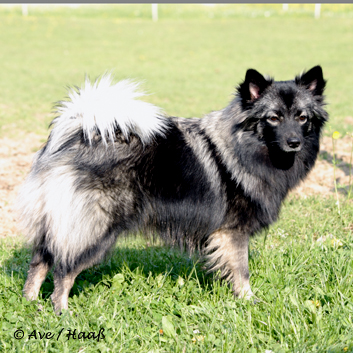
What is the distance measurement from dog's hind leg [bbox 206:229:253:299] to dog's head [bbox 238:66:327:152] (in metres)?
0.78

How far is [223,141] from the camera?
11.1ft

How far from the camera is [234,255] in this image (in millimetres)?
3312

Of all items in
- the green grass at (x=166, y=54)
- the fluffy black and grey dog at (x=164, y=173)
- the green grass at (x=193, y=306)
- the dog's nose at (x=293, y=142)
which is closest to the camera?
the green grass at (x=193, y=306)

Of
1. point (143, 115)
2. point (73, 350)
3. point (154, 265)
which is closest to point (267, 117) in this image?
point (143, 115)

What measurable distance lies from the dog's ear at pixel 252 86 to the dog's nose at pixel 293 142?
44cm

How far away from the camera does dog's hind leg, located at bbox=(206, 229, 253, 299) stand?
130 inches

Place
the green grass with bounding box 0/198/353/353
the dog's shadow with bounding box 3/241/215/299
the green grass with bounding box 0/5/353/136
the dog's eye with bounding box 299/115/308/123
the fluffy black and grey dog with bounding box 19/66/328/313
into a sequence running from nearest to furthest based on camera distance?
the green grass with bounding box 0/198/353/353
the fluffy black and grey dog with bounding box 19/66/328/313
the dog's eye with bounding box 299/115/308/123
the dog's shadow with bounding box 3/241/215/299
the green grass with bounding box 0/5/353/136

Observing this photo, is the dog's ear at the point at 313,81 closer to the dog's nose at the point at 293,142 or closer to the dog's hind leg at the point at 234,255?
the dog's nose at the point at 293,142

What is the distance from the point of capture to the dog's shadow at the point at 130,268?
3.48 metres

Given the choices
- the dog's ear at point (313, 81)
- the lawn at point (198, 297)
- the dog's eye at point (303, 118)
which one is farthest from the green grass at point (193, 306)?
the dog's ear at point (313, 81)

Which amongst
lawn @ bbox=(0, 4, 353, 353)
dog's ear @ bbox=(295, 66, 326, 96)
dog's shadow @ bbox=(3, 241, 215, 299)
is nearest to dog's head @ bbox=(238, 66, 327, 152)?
dog's ear @ bbox=(295, 66, 326, 96)

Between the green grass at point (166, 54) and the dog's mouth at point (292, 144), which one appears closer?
the dog's mouth at point (292, 144)

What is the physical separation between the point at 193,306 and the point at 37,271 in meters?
1.22

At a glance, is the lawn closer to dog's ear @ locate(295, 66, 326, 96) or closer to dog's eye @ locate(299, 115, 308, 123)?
dog's eye @ locate(299, 115, 308, 123)
